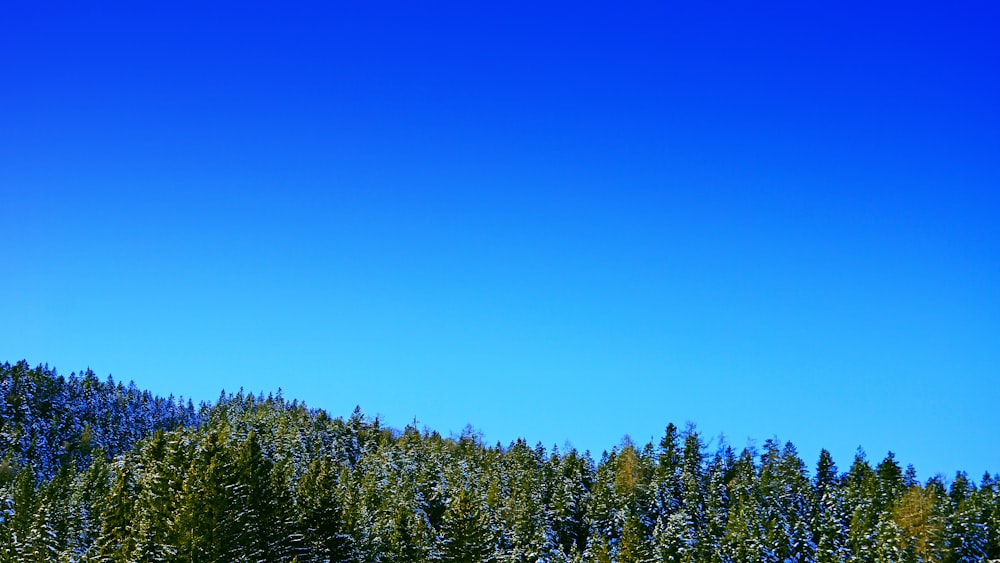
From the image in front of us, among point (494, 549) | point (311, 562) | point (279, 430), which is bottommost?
point (311, 562)

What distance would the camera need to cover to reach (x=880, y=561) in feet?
285

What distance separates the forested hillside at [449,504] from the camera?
165ft

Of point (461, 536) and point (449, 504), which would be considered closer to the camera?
point (461, 536)

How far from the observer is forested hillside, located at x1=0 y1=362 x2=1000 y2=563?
5038cm

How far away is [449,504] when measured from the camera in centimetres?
10406

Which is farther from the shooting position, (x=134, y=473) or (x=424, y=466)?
(x=424, y=466)

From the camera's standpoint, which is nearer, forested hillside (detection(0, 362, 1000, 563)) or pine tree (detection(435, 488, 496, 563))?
forested hillside (detection(0, 362, 1000, 563))

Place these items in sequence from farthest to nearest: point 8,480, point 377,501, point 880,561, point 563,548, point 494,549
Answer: point 8,480, point 563,548, point 377,501, point 494,549, point 880,561

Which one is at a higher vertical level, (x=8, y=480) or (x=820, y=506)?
(x=8, y=480)

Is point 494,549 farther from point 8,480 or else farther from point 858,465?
point 8,480

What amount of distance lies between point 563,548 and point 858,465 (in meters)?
53.0

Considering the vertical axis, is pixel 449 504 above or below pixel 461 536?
above

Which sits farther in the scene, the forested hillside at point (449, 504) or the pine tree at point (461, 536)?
the pine tree at point (461, 536)

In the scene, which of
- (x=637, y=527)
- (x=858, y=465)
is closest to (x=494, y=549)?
(x=637, y=527)
